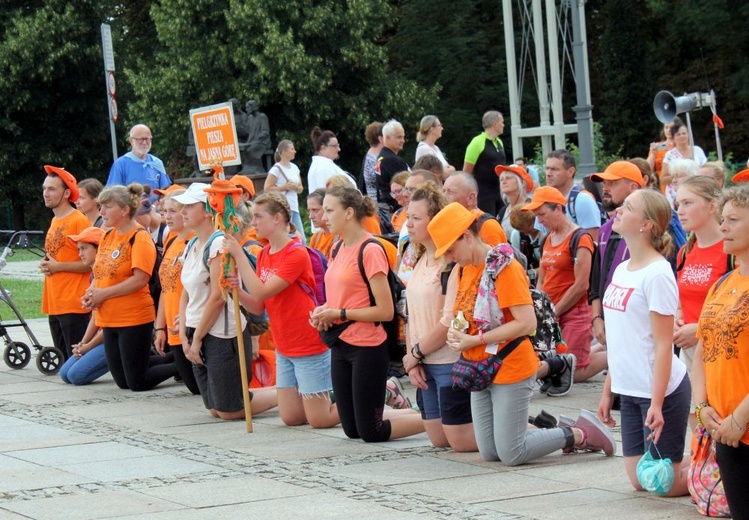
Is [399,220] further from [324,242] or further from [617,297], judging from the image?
[617,297]

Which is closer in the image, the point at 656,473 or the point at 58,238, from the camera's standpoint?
the point at 656,473

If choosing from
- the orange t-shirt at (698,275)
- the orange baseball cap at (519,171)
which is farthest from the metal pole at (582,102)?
the orange t-shirt at (698,275)

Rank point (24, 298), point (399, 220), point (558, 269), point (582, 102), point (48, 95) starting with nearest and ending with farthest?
1. point (558, 269)
2. point (399, 220)
3. point (582, 102)
4. point (24, 298)
5. point (48, 95)

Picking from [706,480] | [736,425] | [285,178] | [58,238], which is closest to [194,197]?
[58,238]

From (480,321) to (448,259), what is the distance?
1.49 feet

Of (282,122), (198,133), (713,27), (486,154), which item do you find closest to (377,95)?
(282,122)

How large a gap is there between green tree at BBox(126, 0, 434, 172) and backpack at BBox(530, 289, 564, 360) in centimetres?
2805

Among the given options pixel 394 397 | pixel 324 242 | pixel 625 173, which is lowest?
pixel 394 397

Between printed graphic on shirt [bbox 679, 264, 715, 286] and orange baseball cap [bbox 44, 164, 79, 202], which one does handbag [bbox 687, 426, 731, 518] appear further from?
orange baseball cap [bbox 44, 164, 79, 202]

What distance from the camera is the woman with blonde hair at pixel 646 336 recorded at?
6.26m

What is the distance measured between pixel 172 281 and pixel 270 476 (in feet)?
10.9

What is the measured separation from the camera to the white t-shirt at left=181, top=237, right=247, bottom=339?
9.44 metres

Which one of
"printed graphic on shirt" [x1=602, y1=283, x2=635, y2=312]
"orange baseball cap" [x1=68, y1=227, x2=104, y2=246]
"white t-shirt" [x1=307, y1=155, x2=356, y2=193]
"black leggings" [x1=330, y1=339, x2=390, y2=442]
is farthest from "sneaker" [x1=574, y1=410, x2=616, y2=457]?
"white t-shirt" [x1=307, y1=155, x2=356, y2=193]

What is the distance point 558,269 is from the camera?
1051 centimetres
